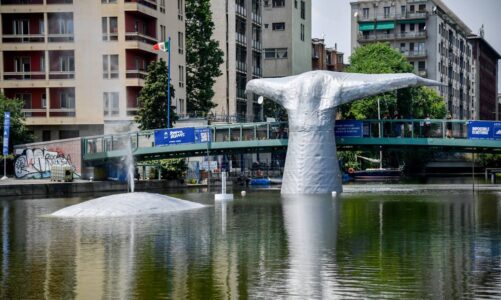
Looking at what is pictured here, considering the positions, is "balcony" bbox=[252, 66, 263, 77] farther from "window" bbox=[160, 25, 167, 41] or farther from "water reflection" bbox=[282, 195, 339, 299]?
"water reflection" bbox=[282, 195, 339, 299]

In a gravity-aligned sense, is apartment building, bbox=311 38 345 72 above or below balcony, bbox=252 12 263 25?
below

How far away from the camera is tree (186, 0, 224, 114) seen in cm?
12194

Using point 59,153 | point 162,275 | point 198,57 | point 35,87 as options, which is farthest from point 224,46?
point 162,275

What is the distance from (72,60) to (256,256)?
244 ft

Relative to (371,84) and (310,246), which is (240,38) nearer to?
(371,84)

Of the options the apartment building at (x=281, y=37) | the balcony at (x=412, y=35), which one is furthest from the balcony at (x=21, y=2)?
the balcony at (x=412, y=35)

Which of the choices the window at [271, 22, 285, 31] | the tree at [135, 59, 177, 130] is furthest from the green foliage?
the window at [271, 22, 285, 31]

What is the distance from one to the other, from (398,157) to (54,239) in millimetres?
118585

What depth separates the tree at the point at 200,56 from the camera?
121938mm

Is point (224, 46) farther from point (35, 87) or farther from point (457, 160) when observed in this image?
point (457, 160)

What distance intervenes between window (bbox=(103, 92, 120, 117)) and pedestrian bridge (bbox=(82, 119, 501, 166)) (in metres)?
11.4

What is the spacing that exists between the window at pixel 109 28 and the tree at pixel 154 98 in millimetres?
6296

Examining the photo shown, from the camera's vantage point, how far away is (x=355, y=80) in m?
78.7

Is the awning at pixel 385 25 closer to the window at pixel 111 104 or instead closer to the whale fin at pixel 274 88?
the window at pixel 111 104
